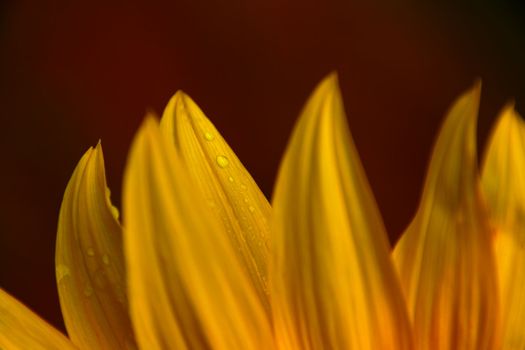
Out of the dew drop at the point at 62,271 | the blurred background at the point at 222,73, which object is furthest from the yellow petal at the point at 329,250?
the blurred background at the point at 222,73

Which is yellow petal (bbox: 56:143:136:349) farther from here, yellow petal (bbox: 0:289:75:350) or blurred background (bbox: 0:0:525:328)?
blurred background (bbox: 0:0:525:328)

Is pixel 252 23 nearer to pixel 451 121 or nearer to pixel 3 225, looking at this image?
pixel 3 225

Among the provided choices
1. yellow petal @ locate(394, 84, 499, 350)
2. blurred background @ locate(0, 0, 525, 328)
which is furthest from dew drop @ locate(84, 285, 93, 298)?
blurred background @ locate(0, 0, 525, 328)

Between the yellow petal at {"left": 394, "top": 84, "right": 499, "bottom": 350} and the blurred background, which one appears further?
the blurred background

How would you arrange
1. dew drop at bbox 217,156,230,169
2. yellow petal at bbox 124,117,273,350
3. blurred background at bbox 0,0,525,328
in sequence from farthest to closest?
blurred background at bbox 0,0,525,328 → dew drop at bbox 217,156,230,169 → yellow petal at bbox 124,117,273,350

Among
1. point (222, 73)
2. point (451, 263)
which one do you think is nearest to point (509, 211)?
point (451, 263)

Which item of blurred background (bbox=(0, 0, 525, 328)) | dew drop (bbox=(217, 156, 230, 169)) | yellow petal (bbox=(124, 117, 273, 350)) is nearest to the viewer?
yellow petal (bbox=(124, 117, 273, 350))

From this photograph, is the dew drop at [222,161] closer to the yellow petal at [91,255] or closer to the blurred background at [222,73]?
the yellow petal at [91,255]
